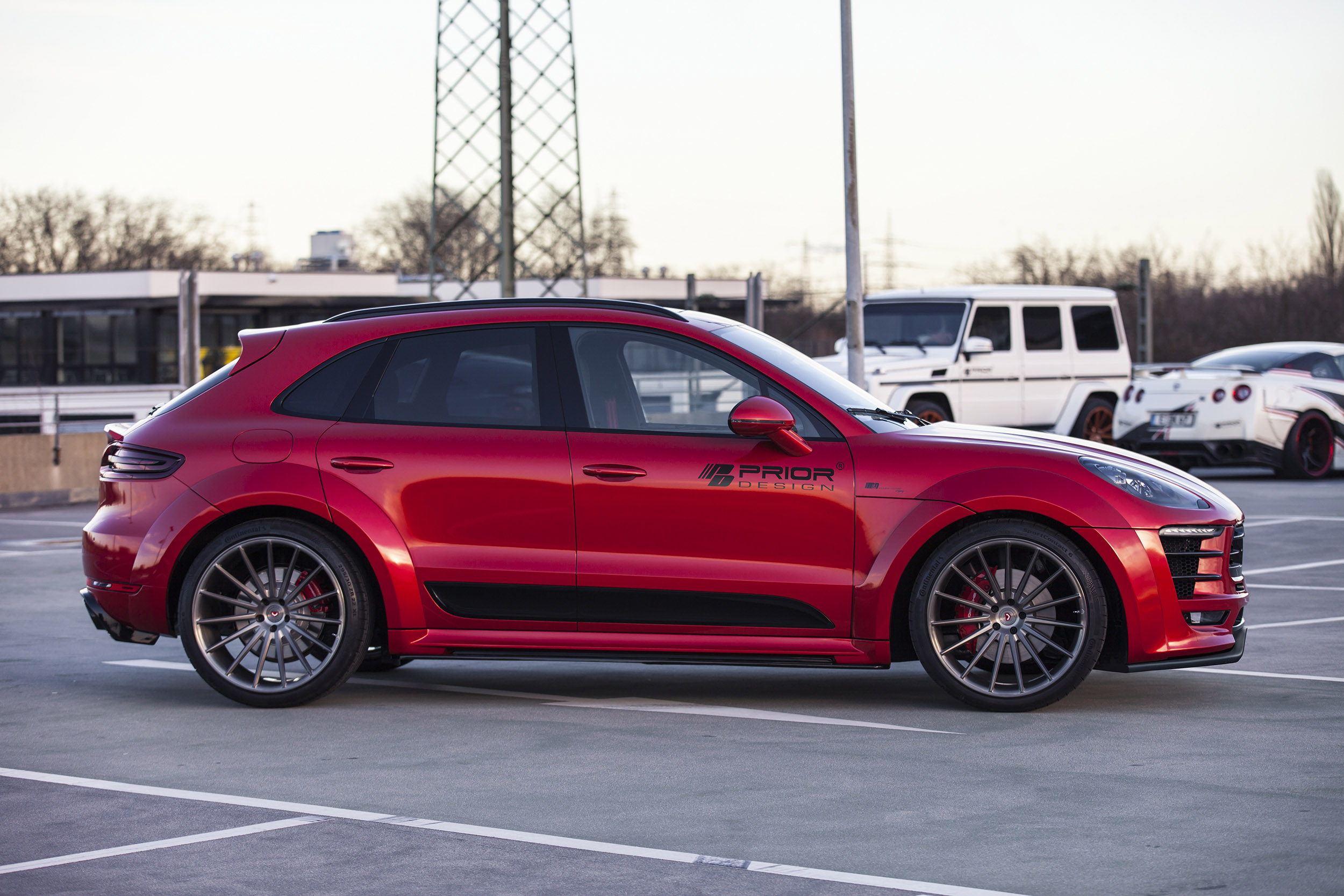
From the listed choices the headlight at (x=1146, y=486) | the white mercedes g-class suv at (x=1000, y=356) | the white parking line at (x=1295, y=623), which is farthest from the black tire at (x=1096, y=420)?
the headlight at (x=1146, y=486)

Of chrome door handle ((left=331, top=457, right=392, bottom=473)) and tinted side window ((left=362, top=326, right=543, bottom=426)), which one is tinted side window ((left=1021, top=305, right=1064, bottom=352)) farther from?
chrome door handle ((left=331, top=457, right=392, bottom=473))

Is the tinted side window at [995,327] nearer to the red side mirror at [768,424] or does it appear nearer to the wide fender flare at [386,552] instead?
the red side mirror at [768,424]

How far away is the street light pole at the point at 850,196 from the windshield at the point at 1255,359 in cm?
561

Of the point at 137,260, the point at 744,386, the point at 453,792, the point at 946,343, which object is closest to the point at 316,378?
the point at 744,386

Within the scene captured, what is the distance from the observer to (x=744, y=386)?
20.2 feet

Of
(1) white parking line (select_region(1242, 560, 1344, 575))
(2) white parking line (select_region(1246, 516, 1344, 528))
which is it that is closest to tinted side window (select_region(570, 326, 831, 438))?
(1) white parking line (select_region(1242, 560, 1344, 575))

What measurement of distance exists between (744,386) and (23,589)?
625 cm

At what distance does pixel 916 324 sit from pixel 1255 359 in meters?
4.31

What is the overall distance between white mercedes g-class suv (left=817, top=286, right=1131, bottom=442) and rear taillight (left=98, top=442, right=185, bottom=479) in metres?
11.2

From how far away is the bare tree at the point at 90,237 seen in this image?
78.6m

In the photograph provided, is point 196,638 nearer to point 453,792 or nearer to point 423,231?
point 453,792

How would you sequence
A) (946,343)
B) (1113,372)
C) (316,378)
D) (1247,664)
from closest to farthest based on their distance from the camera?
(316,378) → (1247,664) → (946,343) → (1113,372)

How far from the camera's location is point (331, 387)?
248 inches

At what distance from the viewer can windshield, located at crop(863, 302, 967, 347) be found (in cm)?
1778
